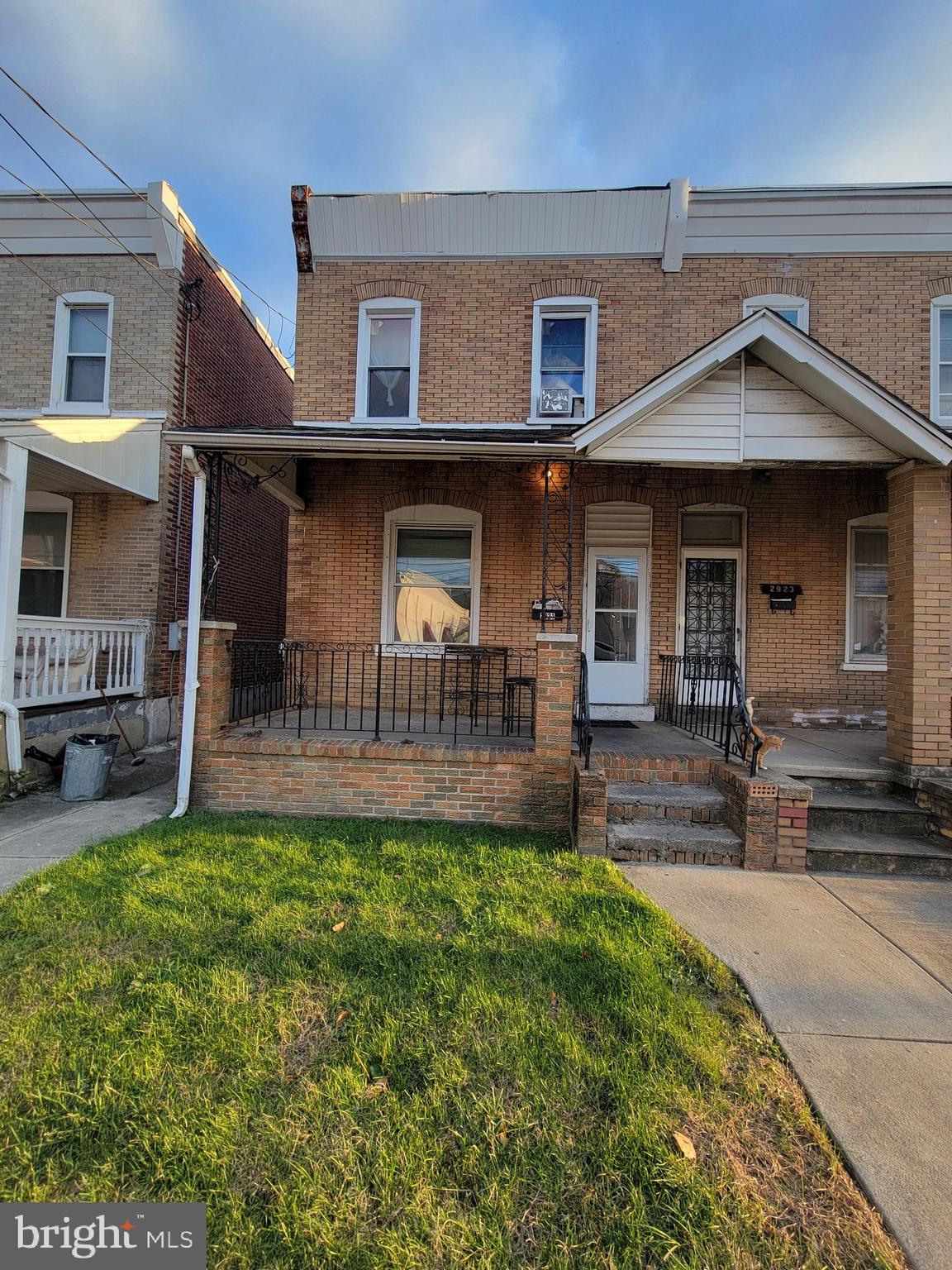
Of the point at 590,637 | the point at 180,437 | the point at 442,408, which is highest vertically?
the point at 442,408

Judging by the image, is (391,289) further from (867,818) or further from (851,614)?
(867,818)

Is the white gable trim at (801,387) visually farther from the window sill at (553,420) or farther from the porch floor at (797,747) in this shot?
the porch floor at (797,747)

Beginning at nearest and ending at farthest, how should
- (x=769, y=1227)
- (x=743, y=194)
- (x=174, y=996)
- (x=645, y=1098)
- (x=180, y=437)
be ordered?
(x=769, y=1227)
(x=645, y=1098)
(x=174, y=996)
(x=180, y=437)
(x=743, y=194)

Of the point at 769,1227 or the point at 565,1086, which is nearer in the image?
the point at 769,1227

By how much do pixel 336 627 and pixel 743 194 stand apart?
7.81 metres

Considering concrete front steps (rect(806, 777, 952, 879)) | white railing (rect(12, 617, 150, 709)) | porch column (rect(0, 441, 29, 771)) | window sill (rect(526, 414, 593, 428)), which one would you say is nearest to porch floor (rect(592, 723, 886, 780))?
concrete front steps (rect(806, 777, 952, 879))

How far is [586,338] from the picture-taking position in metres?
8.10

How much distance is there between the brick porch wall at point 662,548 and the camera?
25.6 ft

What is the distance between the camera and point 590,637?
817cm

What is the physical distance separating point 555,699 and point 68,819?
459 cm

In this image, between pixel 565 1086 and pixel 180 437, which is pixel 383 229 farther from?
pixel 565 1086

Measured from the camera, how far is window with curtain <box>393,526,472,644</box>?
8180 millimetres

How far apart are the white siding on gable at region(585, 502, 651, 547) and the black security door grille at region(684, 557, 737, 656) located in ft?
2.76

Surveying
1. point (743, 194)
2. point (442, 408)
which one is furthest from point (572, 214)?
point (442, 408)
